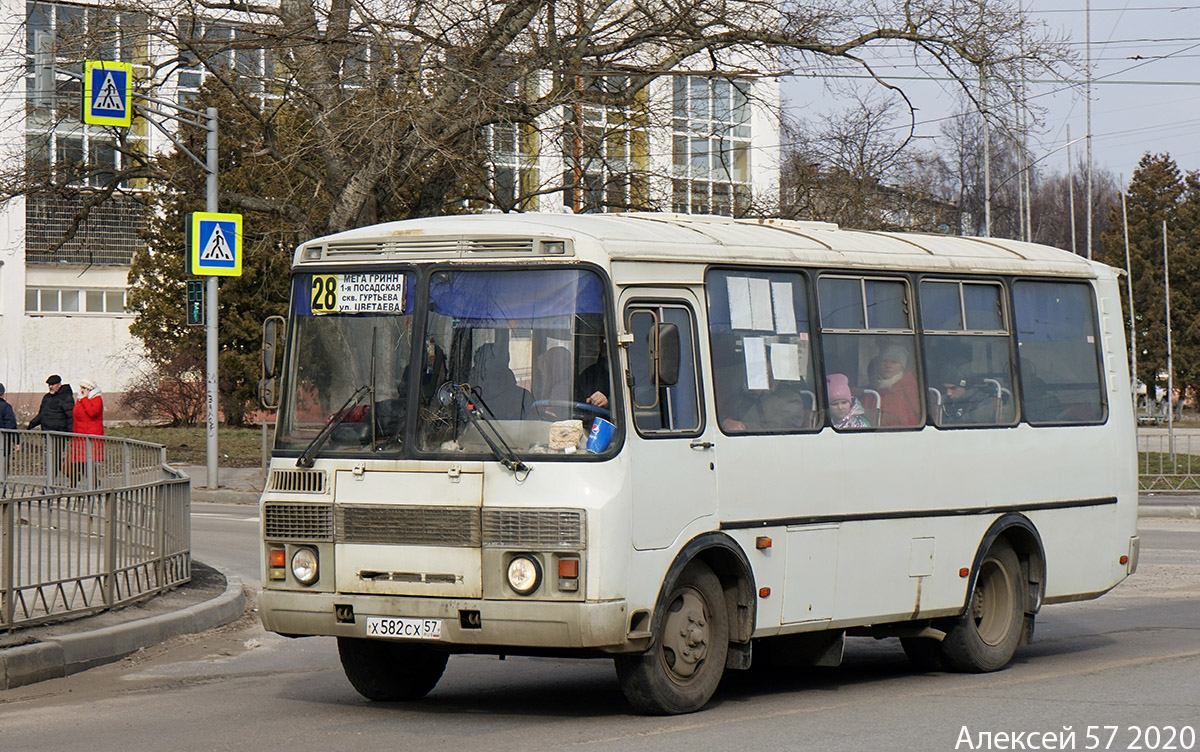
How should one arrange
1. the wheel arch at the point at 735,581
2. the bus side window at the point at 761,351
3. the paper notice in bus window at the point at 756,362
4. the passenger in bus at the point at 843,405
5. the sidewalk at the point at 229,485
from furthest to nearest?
the sidewalk at the point at 229,485, the passenger in bus at the point at 843,405, the paper notice in bus window at the point at 756,362, the bus side window at the point at 761,351, the wheel arch at the point at 735,581

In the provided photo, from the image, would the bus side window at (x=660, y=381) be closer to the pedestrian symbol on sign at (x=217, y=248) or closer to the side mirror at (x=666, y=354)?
the side mirror at (x=666, y=354)

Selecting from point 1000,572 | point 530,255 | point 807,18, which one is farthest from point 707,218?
point 807,18

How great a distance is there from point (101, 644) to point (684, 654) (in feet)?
15.0

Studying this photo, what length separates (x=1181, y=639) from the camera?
485 inches

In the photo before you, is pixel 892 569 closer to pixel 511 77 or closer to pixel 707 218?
pixel 707 218

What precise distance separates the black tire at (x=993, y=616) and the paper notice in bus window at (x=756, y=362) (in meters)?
2.38

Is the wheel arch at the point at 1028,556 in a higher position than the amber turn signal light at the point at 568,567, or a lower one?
lower

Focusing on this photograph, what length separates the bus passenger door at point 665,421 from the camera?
8.59 m

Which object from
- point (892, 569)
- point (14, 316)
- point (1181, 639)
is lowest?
point (1181, 639)

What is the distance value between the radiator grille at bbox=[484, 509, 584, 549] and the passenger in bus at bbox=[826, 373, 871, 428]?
239 centimetres

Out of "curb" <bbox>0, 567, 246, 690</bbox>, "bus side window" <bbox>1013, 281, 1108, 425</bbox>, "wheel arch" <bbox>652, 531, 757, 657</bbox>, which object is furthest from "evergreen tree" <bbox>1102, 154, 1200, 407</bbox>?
"wheel arch" <bbox>652, 531, 757, 657</bbox>

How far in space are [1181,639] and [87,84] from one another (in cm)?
1735

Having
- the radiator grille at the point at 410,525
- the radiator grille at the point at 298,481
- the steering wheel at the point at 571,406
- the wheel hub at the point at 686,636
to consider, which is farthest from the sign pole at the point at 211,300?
the steering wheel at the point at 571,406

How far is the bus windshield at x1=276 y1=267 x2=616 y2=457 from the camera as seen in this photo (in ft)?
28.1
